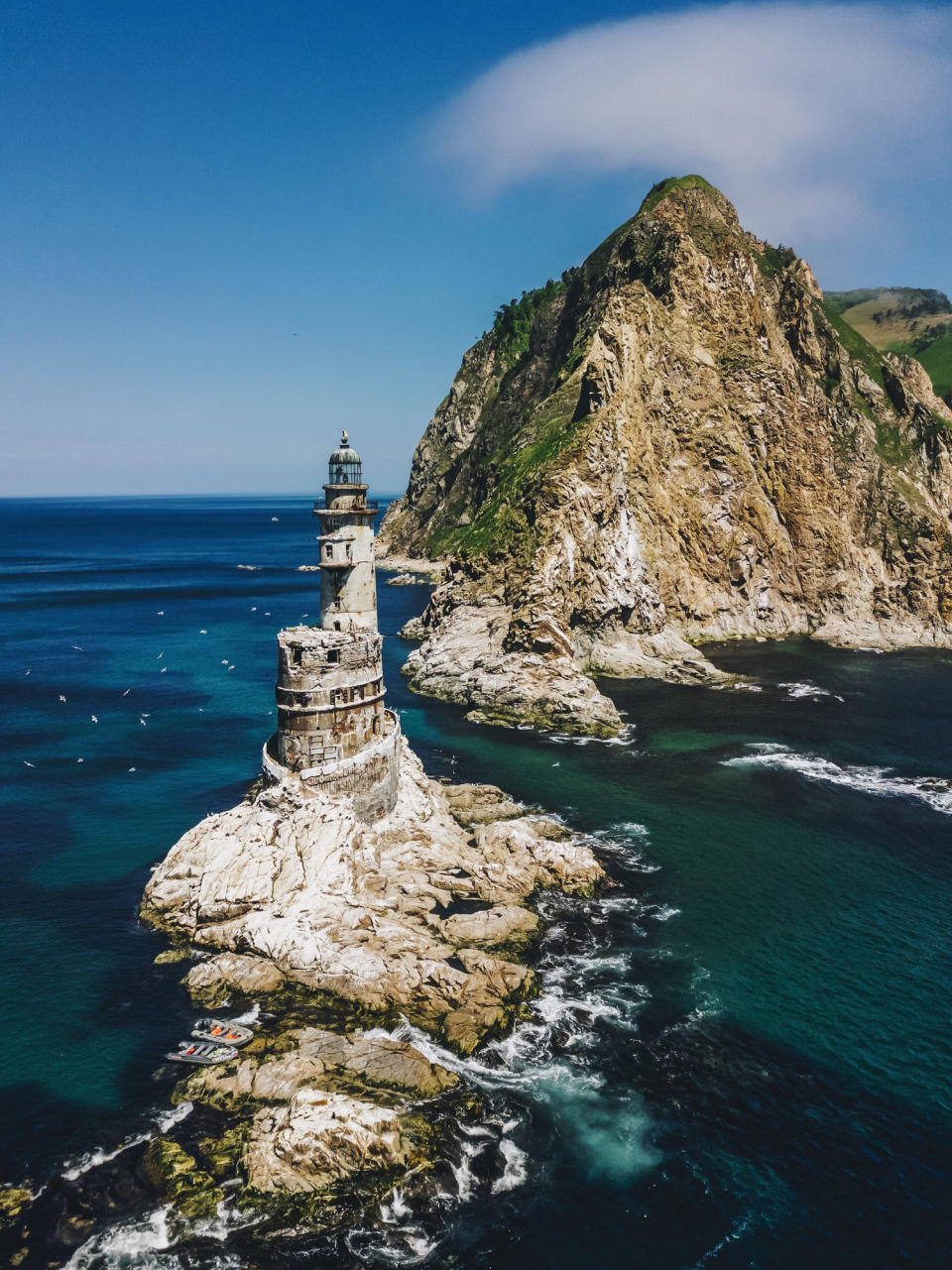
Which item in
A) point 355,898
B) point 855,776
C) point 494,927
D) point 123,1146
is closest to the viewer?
point 123,1146

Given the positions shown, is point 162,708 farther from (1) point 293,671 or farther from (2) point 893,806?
(2) point 893,806

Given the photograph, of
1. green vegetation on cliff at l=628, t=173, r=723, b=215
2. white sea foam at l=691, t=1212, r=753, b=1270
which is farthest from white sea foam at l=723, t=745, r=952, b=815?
green vegetation on cliff at l=628, t=173, r=723, b=215

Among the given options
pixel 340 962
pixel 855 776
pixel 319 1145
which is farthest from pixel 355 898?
pixel 855 776

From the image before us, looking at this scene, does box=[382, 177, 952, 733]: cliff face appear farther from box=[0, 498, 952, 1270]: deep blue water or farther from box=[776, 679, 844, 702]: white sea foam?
box=[0, 498, 952, 1270]: deep blue water

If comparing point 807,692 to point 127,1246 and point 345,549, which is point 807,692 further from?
point 127,1246

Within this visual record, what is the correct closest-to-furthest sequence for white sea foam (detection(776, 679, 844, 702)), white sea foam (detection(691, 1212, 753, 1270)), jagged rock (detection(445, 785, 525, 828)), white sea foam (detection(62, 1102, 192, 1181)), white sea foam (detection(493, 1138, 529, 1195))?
1. white sea foam (detection(691, 1212, 753, 1270))
2. white sea foam (detection(493, 1138, 529, 1195))
3. white sea foam (detection(62, 1102, 192, 1181))
4. jagged rock (detection(445, 785, 525, 828))
5. white sea foam (detection(776, 679, 844, 702))
